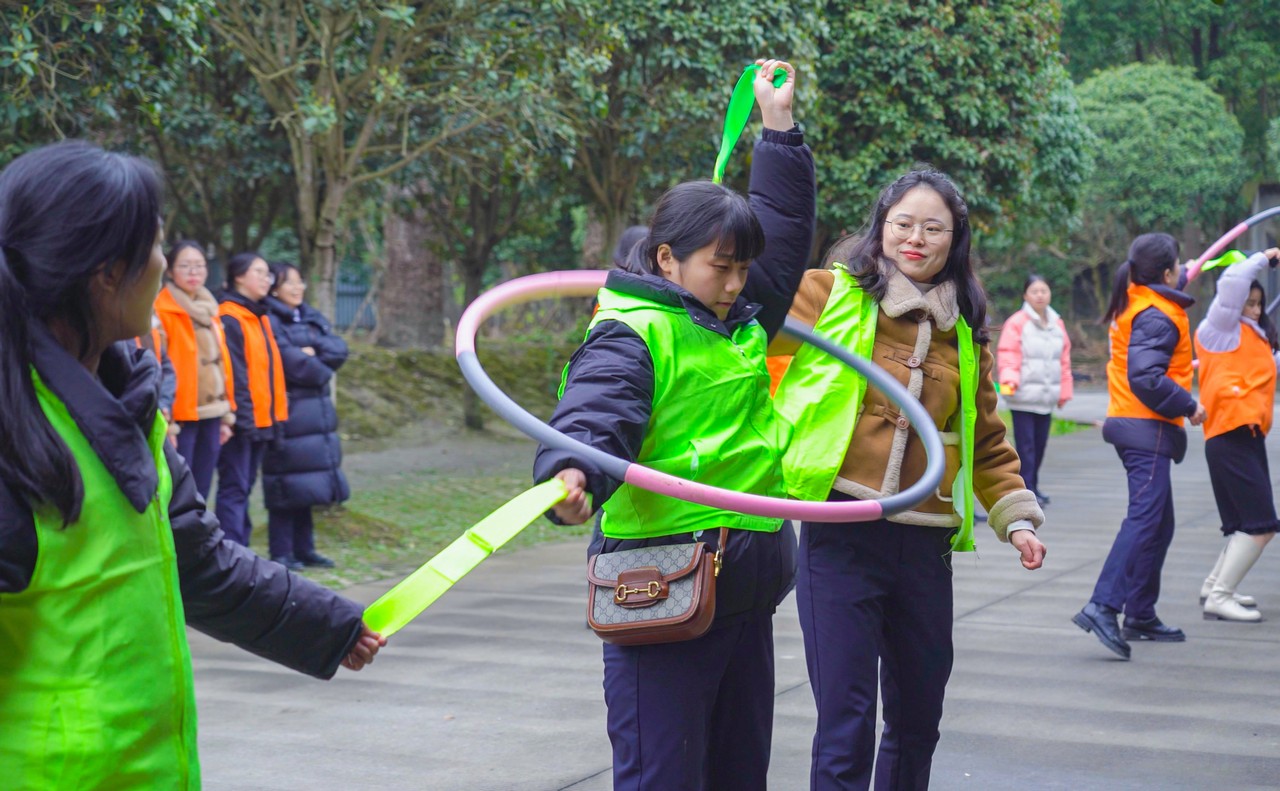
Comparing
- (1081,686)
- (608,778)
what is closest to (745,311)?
(608,778)

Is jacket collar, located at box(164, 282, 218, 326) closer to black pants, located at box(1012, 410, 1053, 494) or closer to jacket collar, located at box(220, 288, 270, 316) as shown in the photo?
jacket collar, located at box(220, 288, 270, 316)

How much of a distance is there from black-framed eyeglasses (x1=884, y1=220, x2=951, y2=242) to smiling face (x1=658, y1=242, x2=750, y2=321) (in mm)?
876

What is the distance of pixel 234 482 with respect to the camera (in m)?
8.97

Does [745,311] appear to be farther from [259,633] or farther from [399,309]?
[399,309]

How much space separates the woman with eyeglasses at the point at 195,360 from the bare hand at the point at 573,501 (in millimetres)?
6110

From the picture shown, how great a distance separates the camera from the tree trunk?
20.9 m

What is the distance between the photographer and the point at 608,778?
4.94 metres

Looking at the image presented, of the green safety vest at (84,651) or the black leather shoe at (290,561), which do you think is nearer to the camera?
the green safety vest at (84,651)

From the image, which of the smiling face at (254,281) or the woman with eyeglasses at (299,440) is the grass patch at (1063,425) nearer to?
the woman with eyeglasses at (299,440)

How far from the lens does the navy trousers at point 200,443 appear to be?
8516mm

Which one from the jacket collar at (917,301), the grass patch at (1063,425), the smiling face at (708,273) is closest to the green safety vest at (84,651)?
the smiling face at (708,273)

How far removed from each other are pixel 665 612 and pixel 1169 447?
4735mm

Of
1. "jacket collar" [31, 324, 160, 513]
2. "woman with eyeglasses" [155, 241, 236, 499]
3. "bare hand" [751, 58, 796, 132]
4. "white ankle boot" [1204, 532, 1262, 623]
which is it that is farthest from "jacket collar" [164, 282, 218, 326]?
"jacket collar" [31, 324, 160, 513]

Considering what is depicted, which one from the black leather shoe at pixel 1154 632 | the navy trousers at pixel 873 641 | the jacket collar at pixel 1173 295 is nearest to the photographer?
the navy trousers at pixel 873 641
